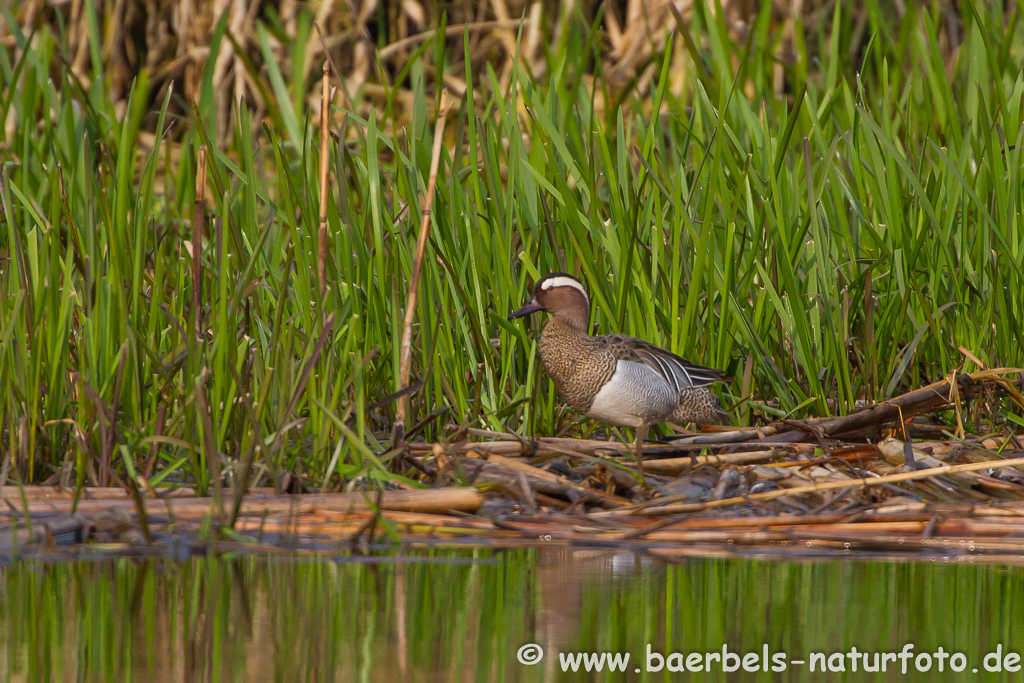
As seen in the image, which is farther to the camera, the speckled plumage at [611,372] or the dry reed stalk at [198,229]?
the speckled plumage at [611,372]

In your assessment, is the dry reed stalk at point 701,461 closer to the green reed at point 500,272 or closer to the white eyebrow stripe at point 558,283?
the green reed at point 500,272

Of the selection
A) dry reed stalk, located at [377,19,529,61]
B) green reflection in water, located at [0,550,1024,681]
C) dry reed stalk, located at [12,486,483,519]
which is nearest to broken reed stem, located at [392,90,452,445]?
dry reed stalk, located at [12,486,483,519]

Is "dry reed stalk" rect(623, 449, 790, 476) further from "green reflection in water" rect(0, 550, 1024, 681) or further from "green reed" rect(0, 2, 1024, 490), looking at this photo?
"green reflection in water" rect(0, 550, 1024, 681)

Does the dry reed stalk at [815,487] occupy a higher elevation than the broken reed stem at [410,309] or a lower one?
lower

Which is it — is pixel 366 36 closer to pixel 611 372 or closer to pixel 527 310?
pixel 527 310

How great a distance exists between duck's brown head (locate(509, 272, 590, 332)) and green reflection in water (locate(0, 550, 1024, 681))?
1489mm

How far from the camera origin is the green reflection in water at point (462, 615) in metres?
1.94

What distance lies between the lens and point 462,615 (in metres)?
2.24

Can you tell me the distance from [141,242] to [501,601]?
6.48 ft

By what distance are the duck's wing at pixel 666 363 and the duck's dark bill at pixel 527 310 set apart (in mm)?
238

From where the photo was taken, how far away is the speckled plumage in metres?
3.98

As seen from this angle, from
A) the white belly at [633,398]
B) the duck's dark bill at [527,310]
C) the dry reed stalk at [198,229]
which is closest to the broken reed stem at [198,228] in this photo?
the dry reed stalk at [198,229]

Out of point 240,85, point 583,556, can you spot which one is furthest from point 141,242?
point 240,85

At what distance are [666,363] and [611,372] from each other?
0.20 meters
